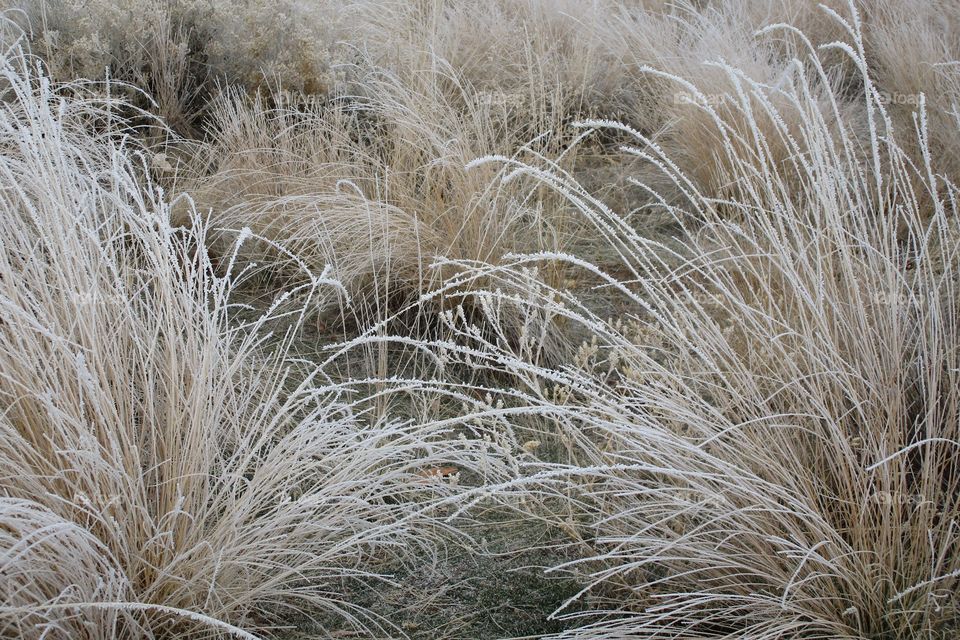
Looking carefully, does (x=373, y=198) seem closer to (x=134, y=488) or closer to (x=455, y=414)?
(x=455, y=414)

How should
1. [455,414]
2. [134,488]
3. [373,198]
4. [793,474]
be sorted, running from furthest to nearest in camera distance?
[373,198] → [455,414] → [793,474] → [134,488]

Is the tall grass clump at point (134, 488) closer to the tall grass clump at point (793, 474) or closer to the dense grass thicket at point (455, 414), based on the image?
the dense grass thicket at point (455, 414)

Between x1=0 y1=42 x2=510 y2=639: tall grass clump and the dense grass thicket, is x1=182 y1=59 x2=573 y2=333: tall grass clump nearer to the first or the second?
the dense grass thicket

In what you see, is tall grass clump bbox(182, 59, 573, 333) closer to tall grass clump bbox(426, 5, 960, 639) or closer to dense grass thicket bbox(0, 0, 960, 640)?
dense grass thicket bbox(0, 0, 960, 640)

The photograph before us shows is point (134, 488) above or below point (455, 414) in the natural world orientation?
above

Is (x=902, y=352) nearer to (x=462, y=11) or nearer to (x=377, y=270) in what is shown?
(x=377, y=270)

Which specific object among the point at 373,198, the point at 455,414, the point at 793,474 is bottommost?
the point at 455,414

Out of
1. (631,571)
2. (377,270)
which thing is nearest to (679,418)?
(631,571)

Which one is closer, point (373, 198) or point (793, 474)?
point (793, 474)

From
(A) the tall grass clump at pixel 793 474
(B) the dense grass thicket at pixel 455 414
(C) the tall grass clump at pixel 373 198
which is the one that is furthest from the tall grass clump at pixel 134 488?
(C) the tall grass clump at pixel 373 198

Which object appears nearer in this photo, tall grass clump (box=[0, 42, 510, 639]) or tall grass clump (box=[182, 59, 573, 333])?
tall grass clump (box=[0, 42, 510, 639])

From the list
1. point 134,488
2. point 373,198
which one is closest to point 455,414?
point 373,198

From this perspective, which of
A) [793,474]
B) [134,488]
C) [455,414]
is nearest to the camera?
[134,488]

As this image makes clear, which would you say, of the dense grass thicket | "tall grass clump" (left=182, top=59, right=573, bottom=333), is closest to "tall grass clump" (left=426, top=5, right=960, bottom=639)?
the dense grass thicket
